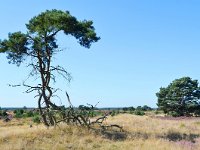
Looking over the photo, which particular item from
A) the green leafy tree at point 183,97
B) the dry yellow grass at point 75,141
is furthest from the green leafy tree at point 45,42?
the green leafy tree at point 183,97

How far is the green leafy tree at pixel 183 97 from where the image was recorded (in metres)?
63.8

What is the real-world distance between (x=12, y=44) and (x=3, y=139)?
9.13 m

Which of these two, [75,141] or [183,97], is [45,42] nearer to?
[75,141]

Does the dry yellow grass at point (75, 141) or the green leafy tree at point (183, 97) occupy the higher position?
the green leafy tree at point (183, 97)

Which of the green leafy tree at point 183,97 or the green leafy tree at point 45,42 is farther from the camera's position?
the green leafy tree at point 183,97

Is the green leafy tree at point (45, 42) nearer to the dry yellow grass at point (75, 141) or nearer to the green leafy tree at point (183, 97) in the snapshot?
the dry yellow grass at point (75, 141)

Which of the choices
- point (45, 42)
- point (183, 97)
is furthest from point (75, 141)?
point (183, 97)

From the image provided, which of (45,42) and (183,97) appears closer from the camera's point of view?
(45,42)

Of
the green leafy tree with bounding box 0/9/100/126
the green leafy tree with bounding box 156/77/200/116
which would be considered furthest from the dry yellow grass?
the green leafy tree with bounding box 156/77/200/116

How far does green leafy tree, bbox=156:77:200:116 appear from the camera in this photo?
63.8 meters

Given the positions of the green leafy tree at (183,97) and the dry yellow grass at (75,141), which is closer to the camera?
the dry yellow grass at (75,141)

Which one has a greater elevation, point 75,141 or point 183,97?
point 183,97

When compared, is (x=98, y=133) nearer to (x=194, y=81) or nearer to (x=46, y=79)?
(x=46, y=79)

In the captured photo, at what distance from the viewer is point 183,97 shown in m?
64.4
